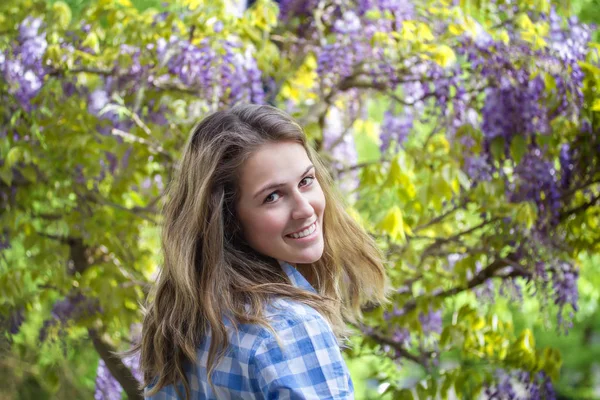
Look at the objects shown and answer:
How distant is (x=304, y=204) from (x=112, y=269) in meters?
1.48

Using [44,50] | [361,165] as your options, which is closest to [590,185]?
[361,165]

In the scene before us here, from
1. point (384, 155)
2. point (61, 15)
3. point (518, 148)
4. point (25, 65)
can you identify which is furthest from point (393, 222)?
point (25, 65)

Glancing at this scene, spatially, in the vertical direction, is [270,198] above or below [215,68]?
below

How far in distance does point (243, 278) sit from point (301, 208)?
16cm

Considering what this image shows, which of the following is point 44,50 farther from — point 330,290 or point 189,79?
point 330,290

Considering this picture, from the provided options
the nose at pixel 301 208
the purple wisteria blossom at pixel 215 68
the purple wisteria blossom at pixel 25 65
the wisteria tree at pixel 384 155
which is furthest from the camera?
the purple wisteria blossom at pixel 25 65

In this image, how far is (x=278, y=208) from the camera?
4.47 ft

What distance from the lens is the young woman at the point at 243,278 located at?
1.15 meters

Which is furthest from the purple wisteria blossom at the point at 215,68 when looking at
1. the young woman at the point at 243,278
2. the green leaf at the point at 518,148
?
the young woman at the point at 243,278

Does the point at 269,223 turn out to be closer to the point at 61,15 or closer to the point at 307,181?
the point at 307,181

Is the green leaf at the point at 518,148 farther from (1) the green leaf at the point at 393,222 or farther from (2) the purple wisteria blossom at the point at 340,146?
(2) the purple wisteria blossom at the point at 340,146

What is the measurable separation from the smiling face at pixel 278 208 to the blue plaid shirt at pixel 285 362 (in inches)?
6.7

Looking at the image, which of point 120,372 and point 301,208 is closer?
point 301,208

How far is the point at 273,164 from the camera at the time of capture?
1.38m
